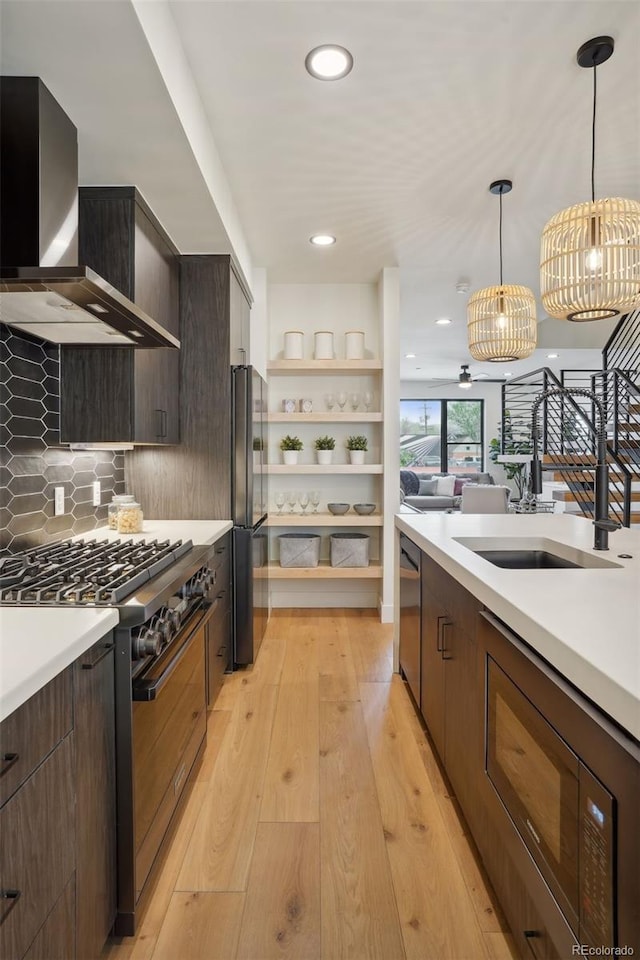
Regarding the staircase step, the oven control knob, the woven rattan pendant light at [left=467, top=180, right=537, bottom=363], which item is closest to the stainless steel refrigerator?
the woven rattan pendant light at [left=467, top=180, right=537, bottom=363]

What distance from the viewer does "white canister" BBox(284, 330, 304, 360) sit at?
168 inches

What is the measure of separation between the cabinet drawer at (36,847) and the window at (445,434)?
35.5 ft

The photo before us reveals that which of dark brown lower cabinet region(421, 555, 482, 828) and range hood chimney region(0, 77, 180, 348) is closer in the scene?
range hood chimney region(0, 77, 180, 348)

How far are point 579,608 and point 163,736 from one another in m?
1.22

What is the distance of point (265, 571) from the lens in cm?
376

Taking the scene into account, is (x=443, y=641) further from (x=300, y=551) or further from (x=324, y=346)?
(x=324, y=346)

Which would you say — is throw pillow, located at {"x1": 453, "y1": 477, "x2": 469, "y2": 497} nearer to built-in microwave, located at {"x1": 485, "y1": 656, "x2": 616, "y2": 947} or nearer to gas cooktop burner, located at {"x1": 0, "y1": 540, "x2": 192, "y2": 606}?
gas cooktop burner, located at {"x1": 0, "y1": 540, "x2": 192, "y2": 606}

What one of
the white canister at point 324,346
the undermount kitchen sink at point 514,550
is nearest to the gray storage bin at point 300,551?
the white canister at point 324,346

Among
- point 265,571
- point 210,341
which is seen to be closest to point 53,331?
point 210,341

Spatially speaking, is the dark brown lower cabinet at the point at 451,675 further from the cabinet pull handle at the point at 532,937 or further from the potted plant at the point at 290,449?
the potted plant at the point at 290,449

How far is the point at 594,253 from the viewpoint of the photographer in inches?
81.6

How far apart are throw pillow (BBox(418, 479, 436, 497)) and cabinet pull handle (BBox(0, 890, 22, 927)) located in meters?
9.72

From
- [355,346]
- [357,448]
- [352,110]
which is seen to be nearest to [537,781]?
[352,110]

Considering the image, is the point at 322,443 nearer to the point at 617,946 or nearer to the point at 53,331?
the point at 53,331
